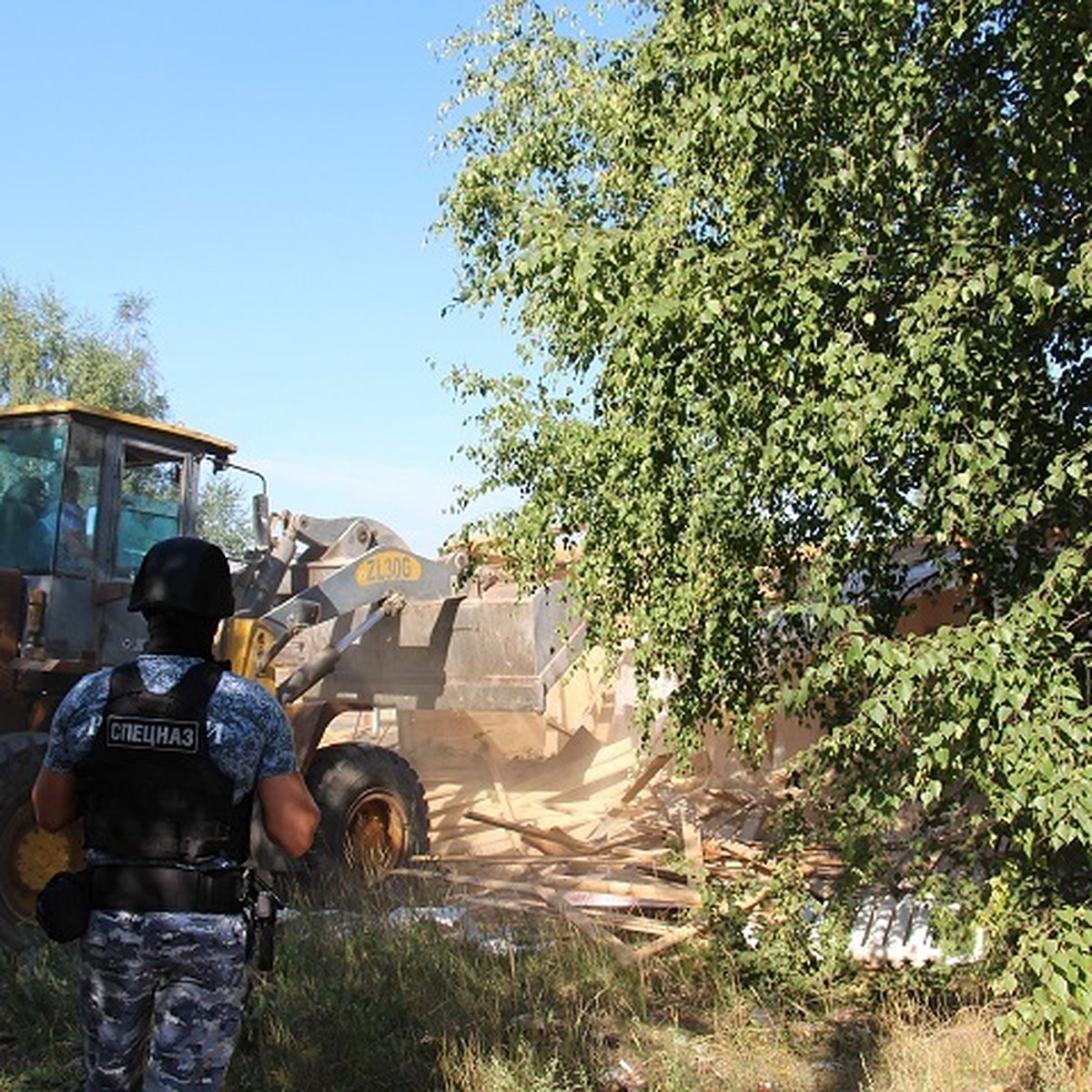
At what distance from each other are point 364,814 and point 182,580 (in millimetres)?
6911

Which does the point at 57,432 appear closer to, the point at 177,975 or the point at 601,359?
the point at 601,359

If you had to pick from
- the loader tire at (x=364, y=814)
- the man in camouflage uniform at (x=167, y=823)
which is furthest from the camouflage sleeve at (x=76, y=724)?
the loader tire at (x=364, y=814)

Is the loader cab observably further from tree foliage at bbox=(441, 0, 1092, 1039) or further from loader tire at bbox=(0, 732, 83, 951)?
tree foliage at bbox=(441, 0, 1092, 1039)

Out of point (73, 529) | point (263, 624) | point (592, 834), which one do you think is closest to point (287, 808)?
point (73, 529)

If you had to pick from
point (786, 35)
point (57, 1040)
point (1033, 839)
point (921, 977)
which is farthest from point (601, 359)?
point (57, 1040)

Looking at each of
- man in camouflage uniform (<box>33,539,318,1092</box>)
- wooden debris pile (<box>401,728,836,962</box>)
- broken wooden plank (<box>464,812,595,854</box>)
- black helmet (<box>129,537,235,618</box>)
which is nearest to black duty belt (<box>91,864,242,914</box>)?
man in camouflage uniform (<box>33,539,318,1092</box>)

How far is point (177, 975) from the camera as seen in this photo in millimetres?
3270

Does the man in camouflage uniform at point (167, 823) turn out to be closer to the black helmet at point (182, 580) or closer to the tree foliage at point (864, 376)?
the black helmet at point (182, 580)

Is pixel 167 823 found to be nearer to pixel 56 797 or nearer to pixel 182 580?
pixel 56 797

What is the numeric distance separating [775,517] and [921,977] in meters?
2.69

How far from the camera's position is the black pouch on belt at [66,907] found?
3.24m

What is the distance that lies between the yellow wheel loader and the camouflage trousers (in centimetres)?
416

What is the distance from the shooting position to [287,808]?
11.1 ft

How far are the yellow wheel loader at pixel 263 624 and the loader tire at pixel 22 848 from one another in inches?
0.4
